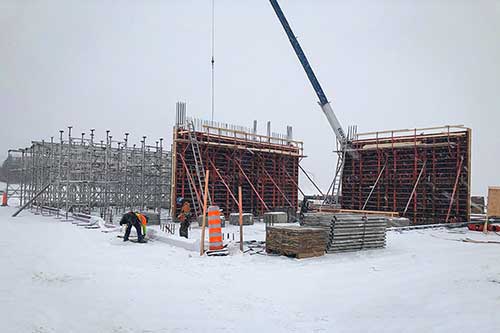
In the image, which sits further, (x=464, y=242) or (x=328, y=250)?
(x=464, y=242)

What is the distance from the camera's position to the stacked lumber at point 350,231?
11414 millimetres

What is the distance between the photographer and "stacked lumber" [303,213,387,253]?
449 inches

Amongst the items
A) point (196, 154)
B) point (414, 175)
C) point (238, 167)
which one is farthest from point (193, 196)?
point (414, 175)

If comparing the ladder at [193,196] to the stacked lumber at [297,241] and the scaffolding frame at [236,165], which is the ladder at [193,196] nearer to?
the scaffolding frame at [236,165]

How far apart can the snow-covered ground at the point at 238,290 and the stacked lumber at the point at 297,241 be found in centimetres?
39

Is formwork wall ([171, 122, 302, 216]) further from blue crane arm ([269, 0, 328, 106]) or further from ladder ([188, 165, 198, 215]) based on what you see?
blue crane arm ([269, 0, 328, 106])

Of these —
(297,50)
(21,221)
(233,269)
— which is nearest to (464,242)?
(233,269)

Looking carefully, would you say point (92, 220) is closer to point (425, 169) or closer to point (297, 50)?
point (297, 50)

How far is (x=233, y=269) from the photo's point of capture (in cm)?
898

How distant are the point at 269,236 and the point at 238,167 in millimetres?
11359

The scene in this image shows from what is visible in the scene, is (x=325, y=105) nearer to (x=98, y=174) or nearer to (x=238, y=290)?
(x=98, y=174)

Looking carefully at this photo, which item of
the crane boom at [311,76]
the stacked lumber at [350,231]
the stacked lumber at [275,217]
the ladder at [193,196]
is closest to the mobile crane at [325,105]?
the crane boom at [311,76]

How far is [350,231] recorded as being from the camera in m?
11.8

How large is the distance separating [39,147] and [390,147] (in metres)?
21.0
